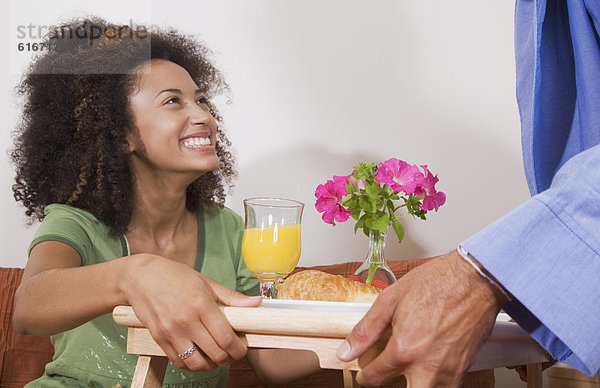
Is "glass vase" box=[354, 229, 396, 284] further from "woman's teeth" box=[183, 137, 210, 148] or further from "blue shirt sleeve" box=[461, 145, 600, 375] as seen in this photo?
"blue shirt sleeve" box=[461, 145, 600, 375]

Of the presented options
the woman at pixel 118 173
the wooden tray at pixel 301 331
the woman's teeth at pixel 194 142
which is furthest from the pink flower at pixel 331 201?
the wooden tray at pixel 301 331

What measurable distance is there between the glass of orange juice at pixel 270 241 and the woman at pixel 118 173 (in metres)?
0.25

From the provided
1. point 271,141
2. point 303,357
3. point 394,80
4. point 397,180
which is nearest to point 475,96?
point 394,80

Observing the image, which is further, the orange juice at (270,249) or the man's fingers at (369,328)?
the orange juice at (270,249)

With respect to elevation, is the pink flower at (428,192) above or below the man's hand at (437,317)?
below

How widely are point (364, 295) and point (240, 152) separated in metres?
1.22

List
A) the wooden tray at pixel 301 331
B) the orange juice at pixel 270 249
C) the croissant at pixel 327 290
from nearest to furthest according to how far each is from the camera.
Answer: the wooden tray at pixel 301 331
the croissant at pixel 327 290
the orange juice at pixel 270 249

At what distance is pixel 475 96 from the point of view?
2.05m

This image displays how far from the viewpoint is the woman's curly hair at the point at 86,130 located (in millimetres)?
1594

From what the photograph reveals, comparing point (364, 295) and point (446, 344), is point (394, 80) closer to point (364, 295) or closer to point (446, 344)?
point (364, 295)

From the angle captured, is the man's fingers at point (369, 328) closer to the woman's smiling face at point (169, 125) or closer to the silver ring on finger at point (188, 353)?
the silver ring on finger at point (188, 353)

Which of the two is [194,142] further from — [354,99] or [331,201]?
[354,99]

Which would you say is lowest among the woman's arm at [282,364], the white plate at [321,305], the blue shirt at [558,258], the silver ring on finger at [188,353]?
the woman's arm at [282,364]

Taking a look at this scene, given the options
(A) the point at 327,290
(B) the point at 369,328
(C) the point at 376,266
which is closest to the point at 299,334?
(B) the point at 369,328
